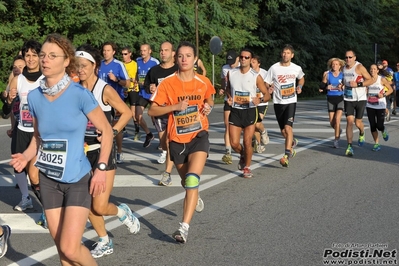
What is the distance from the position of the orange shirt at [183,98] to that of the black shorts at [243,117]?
319cm

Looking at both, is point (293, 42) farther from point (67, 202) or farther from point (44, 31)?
point (67, 202)

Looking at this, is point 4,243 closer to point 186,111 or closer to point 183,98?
point 186,111

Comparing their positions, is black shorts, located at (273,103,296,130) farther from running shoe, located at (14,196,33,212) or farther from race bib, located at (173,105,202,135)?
running shoe, located at (14,196,33,212)

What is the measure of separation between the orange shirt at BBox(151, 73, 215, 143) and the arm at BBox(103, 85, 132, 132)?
1123 millimetres

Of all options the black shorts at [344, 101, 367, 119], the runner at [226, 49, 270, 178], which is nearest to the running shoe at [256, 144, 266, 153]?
the black shorts at [344, 101, 367, 119]

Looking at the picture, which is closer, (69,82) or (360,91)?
(69,82)

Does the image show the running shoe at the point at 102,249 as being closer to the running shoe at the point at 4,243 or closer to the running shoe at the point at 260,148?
the running shoe at the point at 4,243

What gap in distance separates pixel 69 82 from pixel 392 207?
473cm

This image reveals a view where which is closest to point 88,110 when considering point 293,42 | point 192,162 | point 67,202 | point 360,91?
point 67,202

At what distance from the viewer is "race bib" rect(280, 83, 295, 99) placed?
12.6 metres

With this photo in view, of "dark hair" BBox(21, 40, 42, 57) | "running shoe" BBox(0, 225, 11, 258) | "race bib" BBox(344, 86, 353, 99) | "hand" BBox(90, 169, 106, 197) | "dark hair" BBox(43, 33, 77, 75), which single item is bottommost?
"running shoe" BBox(0, 225, 11, 258)

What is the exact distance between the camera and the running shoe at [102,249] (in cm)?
638

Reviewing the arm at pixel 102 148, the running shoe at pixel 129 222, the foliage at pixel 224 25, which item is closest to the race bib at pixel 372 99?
the running shoe at pixel 129 222

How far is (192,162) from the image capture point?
729cm
